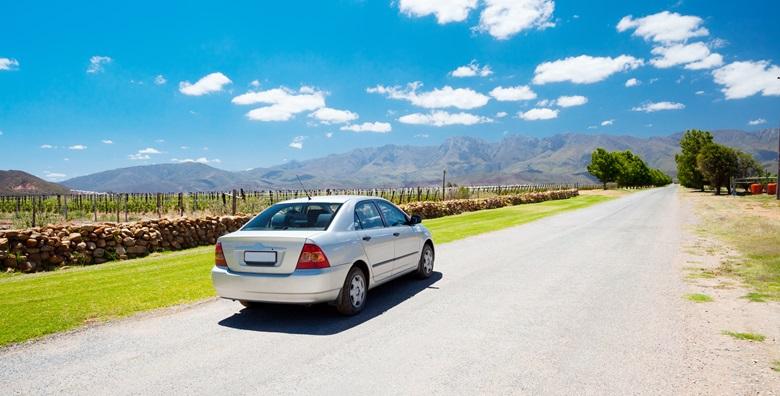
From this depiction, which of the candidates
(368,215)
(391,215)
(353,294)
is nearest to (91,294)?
(353,294)

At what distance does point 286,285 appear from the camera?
5.89 metres

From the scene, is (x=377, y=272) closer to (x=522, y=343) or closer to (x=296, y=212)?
(x=296, y=212)

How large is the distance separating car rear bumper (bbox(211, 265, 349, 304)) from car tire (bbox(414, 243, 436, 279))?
2721mm

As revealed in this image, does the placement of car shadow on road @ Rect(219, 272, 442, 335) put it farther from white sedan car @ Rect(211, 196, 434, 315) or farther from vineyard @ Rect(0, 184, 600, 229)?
vineyard @ Rect(0, 184, 600, 229)

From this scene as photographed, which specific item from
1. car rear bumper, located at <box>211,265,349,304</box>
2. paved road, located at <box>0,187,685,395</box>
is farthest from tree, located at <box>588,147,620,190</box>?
car rear bumper, located at <box>211,265,349,304</box>

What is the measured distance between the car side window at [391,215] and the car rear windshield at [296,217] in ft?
3.91

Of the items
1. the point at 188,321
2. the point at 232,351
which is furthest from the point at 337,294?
the point at 188,321

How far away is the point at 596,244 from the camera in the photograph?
13.8 meters

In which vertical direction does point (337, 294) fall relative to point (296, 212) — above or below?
below

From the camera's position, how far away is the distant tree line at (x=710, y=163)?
197 ft

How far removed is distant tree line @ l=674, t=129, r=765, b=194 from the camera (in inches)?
2367

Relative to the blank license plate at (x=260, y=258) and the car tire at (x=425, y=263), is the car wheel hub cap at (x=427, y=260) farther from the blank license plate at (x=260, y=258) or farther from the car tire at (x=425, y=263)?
the blank license plate at (x=260, y=258)

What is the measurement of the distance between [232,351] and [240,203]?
22121 mm

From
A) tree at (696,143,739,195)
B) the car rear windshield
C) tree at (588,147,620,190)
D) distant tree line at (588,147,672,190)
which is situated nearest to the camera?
the car rear windshield
